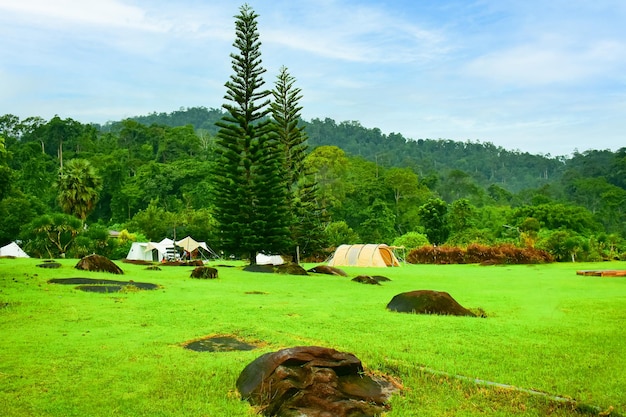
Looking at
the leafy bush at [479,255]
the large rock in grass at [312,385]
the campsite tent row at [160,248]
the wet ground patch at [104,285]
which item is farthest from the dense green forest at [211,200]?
the large rock in grass at [312,385]

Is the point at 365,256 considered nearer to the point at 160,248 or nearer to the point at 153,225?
the point at 160,248

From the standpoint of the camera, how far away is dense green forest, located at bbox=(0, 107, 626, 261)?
27.0 meters

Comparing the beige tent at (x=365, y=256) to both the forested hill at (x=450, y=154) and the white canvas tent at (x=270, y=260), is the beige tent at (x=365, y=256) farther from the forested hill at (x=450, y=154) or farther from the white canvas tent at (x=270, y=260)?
the forested hill at (x=450, y=154)

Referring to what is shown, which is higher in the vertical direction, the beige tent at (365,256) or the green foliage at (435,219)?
the green foliage at (435,219)

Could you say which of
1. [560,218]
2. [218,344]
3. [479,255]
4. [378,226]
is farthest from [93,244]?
[560,218]

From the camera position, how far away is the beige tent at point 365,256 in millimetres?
24200

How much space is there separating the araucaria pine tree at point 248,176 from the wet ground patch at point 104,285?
10135 mm

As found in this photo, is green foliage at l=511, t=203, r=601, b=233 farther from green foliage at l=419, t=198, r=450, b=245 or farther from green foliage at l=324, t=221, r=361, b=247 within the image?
green foliage at l=324, t=221, r=361, b=247

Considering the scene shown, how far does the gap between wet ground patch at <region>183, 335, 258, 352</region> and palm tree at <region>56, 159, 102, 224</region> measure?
91.8ft

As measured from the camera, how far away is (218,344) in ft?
17.9

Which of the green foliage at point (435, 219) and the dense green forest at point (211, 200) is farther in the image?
the green foliage at point (435, 219)

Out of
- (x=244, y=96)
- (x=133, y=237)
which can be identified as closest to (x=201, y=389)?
(x=244, y=96)

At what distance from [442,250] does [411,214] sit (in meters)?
26.8

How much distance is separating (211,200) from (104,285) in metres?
35.5
